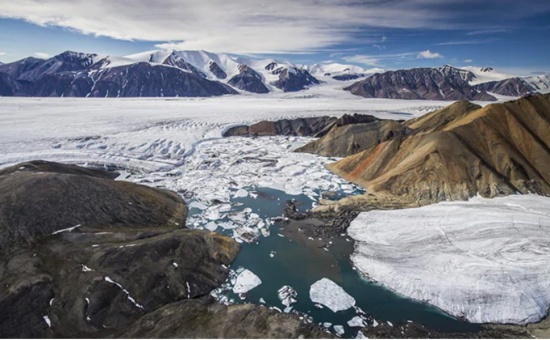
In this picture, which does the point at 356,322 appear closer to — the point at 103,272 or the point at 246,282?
the point at 246,282

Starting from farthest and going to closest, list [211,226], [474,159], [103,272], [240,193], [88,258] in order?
[240,193] → [474,159] → [211,226] → [88,258] → [103,272]

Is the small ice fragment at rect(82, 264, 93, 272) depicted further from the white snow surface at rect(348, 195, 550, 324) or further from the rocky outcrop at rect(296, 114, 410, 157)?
the rocky outcrop at rect(296, 114, 410, 157)

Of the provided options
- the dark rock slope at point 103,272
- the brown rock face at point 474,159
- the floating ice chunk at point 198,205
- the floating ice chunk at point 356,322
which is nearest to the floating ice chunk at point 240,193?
the floating ice chunk at point 198,205

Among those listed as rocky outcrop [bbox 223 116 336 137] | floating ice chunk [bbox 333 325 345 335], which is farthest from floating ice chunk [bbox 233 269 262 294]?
rocky outcrop [bbox 223 116 336 137]

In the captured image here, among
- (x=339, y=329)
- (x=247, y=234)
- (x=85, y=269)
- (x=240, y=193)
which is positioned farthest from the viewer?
(x=240, y=193)

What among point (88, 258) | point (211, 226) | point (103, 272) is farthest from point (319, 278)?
point (88, 258)

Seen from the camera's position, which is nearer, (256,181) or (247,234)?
(247,234)
